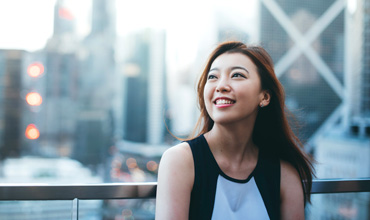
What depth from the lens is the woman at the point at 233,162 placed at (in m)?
0.96

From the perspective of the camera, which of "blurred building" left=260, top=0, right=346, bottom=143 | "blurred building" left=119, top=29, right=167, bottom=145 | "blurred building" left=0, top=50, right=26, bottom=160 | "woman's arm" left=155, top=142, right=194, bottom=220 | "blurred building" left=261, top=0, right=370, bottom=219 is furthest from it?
"blurred building" left=119, top=29, right=167, bottom=145

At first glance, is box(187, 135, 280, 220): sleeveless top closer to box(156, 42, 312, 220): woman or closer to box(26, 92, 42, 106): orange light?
box(156, 42, 312, 220): woman

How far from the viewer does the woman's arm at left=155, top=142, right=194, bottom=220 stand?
35.9 inches

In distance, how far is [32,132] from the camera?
36.2 m

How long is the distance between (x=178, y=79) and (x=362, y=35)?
2908 centimetres

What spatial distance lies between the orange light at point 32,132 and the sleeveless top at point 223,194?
39521 mm

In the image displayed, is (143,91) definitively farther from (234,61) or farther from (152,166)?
(234,61)

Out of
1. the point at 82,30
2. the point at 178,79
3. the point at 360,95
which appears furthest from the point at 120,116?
the point at 360,95

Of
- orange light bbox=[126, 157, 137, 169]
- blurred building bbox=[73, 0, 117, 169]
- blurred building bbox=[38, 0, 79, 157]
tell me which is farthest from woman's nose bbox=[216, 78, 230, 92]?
orange light bbox=[126, 157, 137, 169]

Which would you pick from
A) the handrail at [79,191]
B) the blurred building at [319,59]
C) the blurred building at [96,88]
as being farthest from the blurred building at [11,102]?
the handrail at [79,191]

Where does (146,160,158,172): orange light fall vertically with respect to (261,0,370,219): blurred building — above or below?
below

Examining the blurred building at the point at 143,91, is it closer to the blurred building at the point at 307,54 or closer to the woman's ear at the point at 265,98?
the blurred building at the point at 307,54

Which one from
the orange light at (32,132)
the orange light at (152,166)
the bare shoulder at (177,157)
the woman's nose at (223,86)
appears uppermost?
the woman's nose at (223,86)

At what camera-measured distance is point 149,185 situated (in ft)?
3.84
